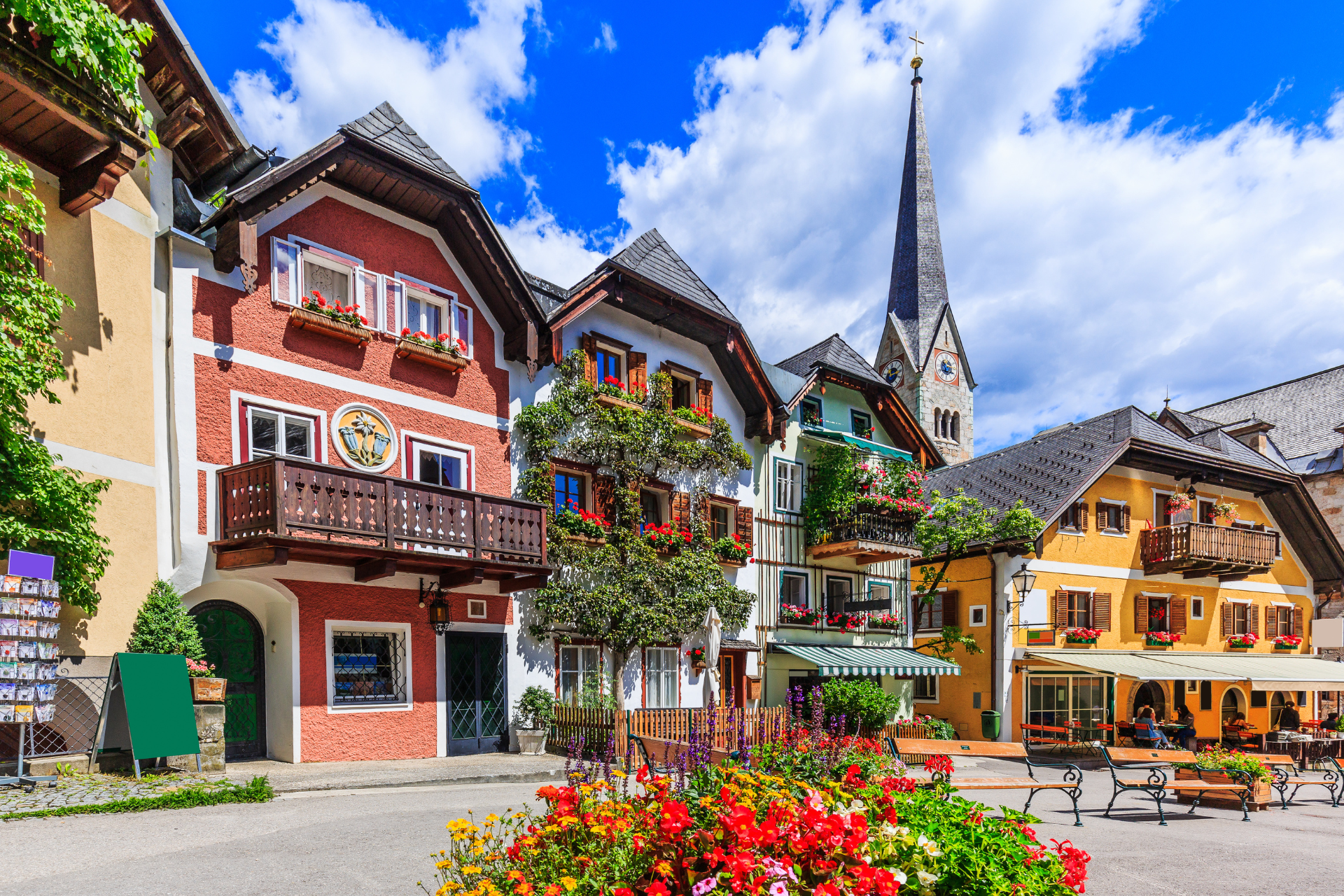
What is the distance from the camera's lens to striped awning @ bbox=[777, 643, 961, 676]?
67.6ft

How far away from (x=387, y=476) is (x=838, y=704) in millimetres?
11111

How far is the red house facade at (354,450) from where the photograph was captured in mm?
12906

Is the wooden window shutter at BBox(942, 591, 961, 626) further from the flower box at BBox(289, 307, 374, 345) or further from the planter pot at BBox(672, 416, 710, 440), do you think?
the flower box at BBox(289, 307, 374, 345)

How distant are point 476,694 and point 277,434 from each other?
5734mm

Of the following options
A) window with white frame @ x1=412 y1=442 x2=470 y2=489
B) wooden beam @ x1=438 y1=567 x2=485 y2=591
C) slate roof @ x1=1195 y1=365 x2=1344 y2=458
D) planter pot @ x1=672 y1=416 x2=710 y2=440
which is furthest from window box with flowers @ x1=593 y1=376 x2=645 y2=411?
slate roof @ x1=1195 y1=365 x2=1344 y2=458

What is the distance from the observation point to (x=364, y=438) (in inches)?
585

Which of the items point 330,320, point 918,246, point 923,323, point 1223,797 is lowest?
point 1223,797

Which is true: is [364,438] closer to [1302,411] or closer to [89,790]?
[89,790]

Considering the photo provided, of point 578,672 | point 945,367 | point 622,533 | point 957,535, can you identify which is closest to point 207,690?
point 578,672

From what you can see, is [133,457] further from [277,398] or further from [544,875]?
[544,875]

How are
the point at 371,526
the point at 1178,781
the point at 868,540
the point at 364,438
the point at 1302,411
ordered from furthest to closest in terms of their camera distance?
the point at 1302,411 → the point at 868,540 → the point at 364,438 → the point at 371,526 → the point at 1178,781

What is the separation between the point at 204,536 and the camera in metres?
12.8

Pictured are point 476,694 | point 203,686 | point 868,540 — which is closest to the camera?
point 203,686

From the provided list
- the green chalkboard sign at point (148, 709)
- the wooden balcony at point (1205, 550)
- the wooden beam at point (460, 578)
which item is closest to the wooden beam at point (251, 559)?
the green chalkboard sign at point (148, 709)
